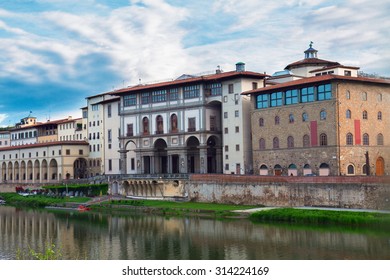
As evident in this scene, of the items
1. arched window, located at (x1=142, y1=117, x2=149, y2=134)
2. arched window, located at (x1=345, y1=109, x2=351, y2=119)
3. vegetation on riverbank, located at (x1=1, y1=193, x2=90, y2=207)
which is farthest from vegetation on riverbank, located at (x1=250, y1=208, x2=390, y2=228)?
vegetation on riverbank, located at (x1=1, y1=193, x2=90, y2=207)

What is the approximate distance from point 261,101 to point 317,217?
756 inches

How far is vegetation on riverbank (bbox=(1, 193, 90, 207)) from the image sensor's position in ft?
243

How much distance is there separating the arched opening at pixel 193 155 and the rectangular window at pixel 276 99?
13517mm

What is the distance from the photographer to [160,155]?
76.2m

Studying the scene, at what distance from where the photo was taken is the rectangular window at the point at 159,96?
72.8m

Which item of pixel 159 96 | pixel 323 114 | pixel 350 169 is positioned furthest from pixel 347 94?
pixel 159 96

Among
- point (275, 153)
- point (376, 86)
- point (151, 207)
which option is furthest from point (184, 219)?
point (376, 86)

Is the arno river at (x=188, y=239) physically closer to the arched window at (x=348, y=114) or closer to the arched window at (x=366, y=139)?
the arched window at (x=348, y=114)

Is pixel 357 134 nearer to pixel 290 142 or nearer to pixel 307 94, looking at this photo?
pixel 307 94

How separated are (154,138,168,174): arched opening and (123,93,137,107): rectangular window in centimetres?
622

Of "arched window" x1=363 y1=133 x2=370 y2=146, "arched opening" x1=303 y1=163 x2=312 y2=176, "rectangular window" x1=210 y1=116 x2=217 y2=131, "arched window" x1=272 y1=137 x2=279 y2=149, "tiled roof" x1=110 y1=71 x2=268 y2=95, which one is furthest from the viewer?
"rectangular window" x1=210 y1=116 x2=217 y2=131

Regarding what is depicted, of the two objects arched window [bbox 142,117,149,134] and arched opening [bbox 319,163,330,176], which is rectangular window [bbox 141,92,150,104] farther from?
arched opening [bbox 319,163,330,176]

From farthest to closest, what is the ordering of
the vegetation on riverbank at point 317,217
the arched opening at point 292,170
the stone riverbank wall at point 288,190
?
the arched opening at point 292,170, the stone riverbank wall at point 288,190, the vegetation on riverbank at point 317,217

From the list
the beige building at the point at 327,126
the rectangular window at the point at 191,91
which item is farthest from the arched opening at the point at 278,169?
the rectangular window at the point at 191,91
